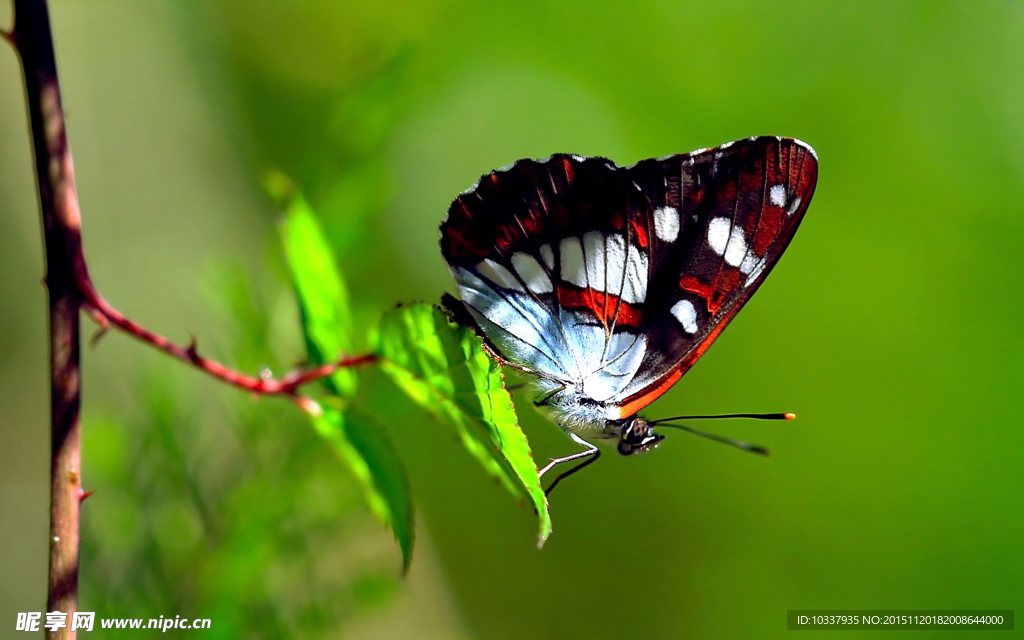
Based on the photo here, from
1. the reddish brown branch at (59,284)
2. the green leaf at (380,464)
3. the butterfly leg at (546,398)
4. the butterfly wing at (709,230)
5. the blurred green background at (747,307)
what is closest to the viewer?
the reddish brown branch at (59,284)

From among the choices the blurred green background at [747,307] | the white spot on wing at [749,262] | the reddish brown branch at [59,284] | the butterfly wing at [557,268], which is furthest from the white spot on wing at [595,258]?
the blurred green background at [747,307]

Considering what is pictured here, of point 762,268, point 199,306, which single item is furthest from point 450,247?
point 199,306

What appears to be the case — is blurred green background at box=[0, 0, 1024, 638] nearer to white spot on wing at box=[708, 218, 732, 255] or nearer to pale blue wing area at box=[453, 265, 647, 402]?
pale blue wing area at box=[453, 265, 647, 402]

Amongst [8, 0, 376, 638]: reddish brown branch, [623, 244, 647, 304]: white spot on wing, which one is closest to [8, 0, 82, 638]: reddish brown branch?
[8, 0, 376, 638]: reddish brown branch

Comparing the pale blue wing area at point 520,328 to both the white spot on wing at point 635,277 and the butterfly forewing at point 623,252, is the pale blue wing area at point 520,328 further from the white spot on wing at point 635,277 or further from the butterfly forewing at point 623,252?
the white spot on wing at point 635,277

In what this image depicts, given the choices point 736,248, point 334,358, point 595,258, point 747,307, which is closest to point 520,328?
point 595,258

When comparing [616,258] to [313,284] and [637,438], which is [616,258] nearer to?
[637,438]
